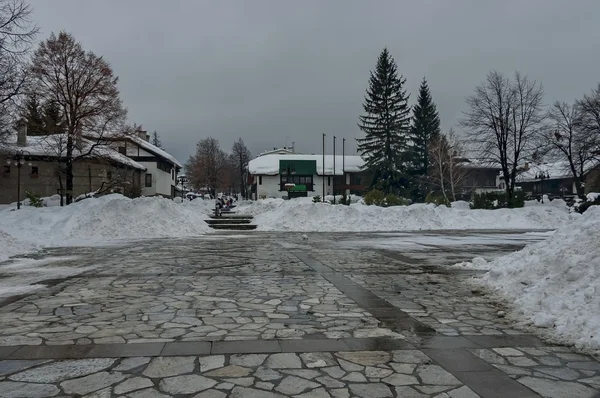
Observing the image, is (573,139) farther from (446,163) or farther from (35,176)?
(35,176)

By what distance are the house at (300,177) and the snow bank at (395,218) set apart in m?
35.7

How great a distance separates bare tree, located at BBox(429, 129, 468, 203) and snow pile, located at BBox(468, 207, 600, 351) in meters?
38.0

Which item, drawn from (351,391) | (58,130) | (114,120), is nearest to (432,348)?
(351,391)

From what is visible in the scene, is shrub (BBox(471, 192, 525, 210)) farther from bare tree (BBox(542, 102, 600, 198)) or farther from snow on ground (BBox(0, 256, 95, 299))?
snow on ground (BBox(0, 256, 95, 299))

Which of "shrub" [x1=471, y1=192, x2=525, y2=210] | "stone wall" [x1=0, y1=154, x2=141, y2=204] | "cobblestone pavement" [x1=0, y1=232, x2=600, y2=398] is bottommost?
"cobblestone pavement" [x1=0, y1=232, x2=600, y2=398]

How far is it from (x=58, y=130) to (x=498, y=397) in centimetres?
→ 2984

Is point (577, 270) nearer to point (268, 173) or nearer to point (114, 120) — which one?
point (114, 120)

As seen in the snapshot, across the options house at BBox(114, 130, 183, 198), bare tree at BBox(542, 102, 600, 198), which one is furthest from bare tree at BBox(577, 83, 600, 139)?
house at BBox(114, 130, 183, 198)

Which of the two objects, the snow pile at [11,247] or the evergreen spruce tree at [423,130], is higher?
the evergreen spruce tree at [423,130]

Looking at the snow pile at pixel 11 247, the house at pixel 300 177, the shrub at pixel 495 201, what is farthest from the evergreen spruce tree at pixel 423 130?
the snow pile at pixel 11 247

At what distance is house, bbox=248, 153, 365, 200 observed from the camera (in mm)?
65562

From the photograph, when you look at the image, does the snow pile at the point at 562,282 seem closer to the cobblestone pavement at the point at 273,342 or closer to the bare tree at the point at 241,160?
the cobblestone pavement at the point at 273,342

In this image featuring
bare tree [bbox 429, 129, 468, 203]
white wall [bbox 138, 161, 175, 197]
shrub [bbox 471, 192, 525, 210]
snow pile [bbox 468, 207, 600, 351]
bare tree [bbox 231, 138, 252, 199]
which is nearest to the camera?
Answer: snow pile [bbox 468, 207, 600, 351]

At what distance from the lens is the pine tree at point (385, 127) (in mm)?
49875
